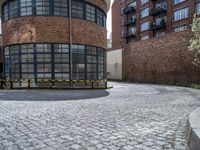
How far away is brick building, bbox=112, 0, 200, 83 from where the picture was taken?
22.8 meters

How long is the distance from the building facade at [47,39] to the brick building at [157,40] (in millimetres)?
10228

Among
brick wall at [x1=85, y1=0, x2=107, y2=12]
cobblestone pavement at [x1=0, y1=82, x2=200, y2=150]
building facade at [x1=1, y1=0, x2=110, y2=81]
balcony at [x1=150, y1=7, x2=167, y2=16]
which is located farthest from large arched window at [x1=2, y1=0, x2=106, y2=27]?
balcony at [x1=150, y1=7, x2=167, y2=16]

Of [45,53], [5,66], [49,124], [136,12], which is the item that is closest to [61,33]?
[45,53]

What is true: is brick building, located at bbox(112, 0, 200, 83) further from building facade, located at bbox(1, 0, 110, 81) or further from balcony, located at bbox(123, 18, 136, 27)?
building facade, located at bbox(1, 0, 110, 81)

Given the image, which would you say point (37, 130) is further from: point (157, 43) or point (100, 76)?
point (157, 43)

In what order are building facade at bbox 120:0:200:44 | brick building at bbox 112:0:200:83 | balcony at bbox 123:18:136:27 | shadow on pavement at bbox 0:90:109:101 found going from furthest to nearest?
balcony at bbox 123:18:136:27
building facade at bbox 120:0:200:44
brick building at bbox 112:0:200:83
shadow on pavement at bbox 0:90:109:101

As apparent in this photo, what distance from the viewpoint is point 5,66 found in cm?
1956

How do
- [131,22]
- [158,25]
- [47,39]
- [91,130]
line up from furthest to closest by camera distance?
[131,22], [158,25], [47,39], [91,130]

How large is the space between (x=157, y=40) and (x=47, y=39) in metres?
14.5

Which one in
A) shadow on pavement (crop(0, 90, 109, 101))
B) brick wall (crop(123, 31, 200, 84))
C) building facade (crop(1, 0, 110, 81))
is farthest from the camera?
brick wall (crop(123, 31, 200, 84))

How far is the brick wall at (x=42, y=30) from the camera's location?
58.4 feet

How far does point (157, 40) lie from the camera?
2619cm

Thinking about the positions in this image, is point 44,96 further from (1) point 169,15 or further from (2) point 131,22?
(2) point 131,22

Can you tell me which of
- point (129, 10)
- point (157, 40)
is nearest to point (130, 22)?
point (129, 10)
